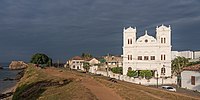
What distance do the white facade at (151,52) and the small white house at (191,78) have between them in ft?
105

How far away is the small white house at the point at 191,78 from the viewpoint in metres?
41.4

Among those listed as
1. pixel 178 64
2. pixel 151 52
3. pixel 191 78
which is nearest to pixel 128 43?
pixel 151 52

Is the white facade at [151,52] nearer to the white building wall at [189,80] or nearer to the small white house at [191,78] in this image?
the white building wall at [189,80]

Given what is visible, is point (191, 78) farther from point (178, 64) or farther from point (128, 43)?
point (128, 43)

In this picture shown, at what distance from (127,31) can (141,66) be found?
33.6 ft

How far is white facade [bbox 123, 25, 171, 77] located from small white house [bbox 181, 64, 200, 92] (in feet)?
105

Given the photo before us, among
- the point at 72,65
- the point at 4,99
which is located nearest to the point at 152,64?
the point at 4,99

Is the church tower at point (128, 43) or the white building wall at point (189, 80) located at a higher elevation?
the church tower at point (128, 43)

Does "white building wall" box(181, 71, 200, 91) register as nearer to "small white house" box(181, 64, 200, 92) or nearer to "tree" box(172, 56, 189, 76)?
"small white house" box(181, 64, 200, 92)

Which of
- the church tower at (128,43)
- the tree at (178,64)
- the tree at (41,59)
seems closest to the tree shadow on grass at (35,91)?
the church tower at (128,43)

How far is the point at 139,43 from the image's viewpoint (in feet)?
262

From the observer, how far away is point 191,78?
4322 centimetres

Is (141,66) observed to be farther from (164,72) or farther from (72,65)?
(72,65)

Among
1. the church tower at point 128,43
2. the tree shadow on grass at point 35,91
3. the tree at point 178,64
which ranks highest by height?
the church tower at point 128,43
